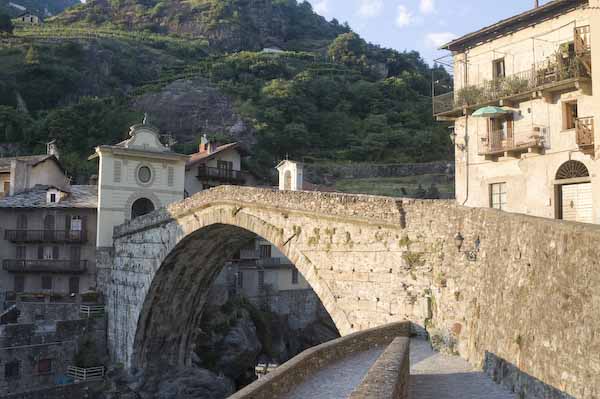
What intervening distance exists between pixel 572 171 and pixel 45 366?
21.2 metres

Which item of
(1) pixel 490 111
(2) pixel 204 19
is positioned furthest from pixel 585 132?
(2) pixel 204 19

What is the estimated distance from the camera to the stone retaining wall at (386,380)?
5734 mm

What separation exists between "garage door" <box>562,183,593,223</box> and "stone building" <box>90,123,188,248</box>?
1922cm

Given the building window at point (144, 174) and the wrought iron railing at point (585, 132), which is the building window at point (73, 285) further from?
the wrought iron railing at point (585, 132)

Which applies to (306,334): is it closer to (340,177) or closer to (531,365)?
(340,177)

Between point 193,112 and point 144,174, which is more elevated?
point 193,112

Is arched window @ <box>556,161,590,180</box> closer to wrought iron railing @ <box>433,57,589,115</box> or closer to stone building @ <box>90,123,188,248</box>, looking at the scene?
wrought iron railing @ <box>433,57,589,115</box>

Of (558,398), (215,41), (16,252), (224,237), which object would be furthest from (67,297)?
(215,41)

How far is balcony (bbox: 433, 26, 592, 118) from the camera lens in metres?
16.3

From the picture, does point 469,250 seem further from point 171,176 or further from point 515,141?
point 171,176

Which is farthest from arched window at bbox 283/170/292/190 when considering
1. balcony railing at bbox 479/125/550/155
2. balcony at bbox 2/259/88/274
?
balcony railing at bbox 479/125/550/155

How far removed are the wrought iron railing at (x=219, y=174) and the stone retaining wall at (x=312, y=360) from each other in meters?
26.5

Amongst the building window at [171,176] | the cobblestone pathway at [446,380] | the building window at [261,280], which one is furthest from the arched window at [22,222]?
the cobblestone pathway at [446,380]

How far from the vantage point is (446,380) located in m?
9.20
